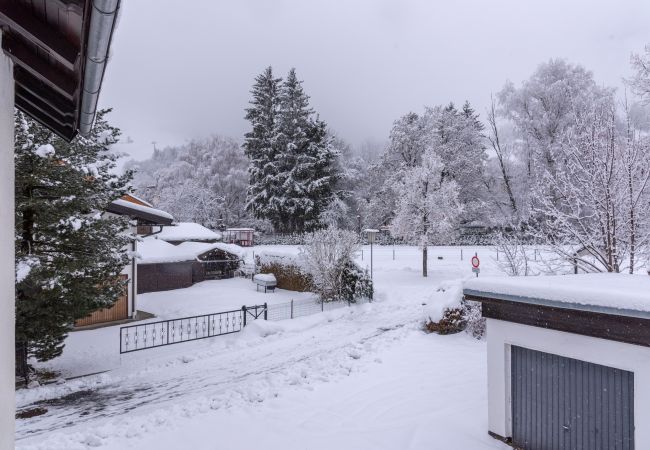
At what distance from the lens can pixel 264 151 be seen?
45469 mm

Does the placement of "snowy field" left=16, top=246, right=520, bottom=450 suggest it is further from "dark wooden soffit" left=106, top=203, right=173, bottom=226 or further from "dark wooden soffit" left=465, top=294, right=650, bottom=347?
"dark wooden soffit" left=106, top=203, right=173, bottom=226

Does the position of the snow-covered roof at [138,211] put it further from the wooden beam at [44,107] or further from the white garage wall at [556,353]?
the white garage wall at [556,353]

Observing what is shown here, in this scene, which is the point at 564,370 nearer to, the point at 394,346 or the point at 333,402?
the point at 333,402

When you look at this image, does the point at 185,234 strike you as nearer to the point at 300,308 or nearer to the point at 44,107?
the point at 300,308

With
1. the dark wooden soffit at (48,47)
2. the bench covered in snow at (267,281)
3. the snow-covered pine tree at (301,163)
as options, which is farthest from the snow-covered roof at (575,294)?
the snow-covered pine tree at (301,163)

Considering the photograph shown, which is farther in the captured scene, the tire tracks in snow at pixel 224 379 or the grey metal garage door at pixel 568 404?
the tire tracks in snow at pixel 224 379

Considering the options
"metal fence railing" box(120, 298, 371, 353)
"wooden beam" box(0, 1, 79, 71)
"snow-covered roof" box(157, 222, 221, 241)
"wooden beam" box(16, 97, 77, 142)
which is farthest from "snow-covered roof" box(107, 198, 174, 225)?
"wooden beam" box(0, 1, 79, 71)

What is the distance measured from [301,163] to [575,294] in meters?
40.0

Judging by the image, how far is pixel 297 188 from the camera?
4269 centimetres

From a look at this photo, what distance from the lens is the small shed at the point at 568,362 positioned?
4918mm

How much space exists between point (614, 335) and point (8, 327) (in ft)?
22.8

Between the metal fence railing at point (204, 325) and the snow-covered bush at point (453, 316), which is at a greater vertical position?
the snow-covered bush at point (453, 316)

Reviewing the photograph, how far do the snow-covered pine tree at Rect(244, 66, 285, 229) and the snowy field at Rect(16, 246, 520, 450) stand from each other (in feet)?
96.4

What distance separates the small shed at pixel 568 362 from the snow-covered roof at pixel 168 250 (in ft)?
67.3
